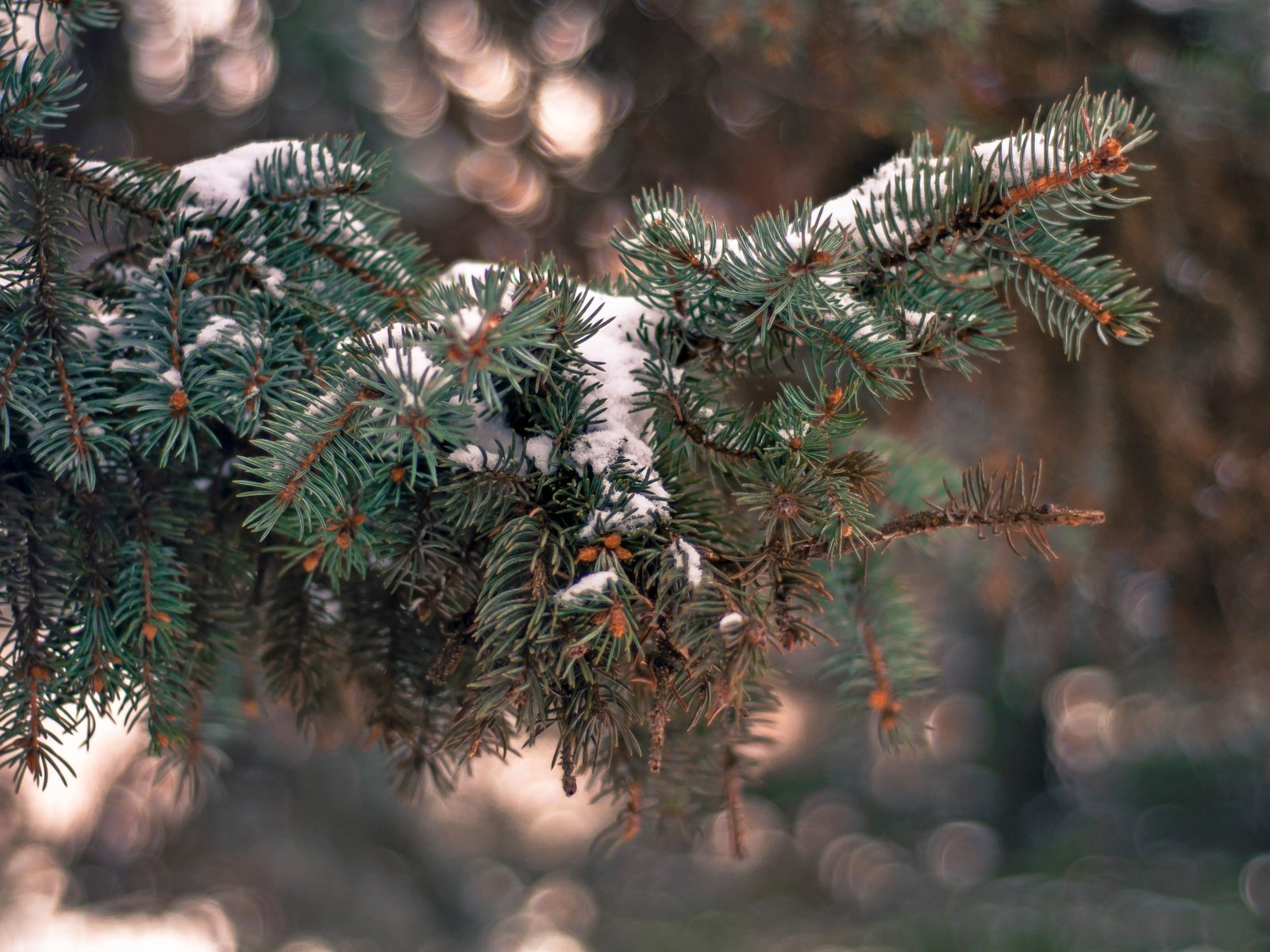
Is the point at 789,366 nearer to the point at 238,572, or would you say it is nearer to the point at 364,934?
the point at 238,572

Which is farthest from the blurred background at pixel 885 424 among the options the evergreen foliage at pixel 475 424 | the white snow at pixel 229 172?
the white snow at pixel 229 172

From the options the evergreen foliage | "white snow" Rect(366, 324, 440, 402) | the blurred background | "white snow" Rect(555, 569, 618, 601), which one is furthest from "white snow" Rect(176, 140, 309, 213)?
the blurred background

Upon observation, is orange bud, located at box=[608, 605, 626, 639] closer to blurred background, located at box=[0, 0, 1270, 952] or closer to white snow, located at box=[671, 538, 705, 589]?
white snow, located at box=[671, 538, 705, 589]

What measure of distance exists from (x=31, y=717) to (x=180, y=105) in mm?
1367

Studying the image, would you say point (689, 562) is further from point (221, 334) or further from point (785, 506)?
point (221, 334)

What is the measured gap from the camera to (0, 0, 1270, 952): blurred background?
41.8 inches

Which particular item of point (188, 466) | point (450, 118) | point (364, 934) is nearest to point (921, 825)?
point (364, 934)

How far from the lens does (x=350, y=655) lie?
57cm

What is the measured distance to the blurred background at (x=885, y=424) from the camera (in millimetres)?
1061

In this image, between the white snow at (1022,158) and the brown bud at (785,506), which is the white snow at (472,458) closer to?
the brown bud at (785,506)

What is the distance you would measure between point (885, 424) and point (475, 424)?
1080 millimetres

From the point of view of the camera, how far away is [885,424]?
1375 mm

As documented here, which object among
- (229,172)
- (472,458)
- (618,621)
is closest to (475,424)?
(472,458)

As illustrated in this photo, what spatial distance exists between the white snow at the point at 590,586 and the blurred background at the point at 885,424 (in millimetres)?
261
